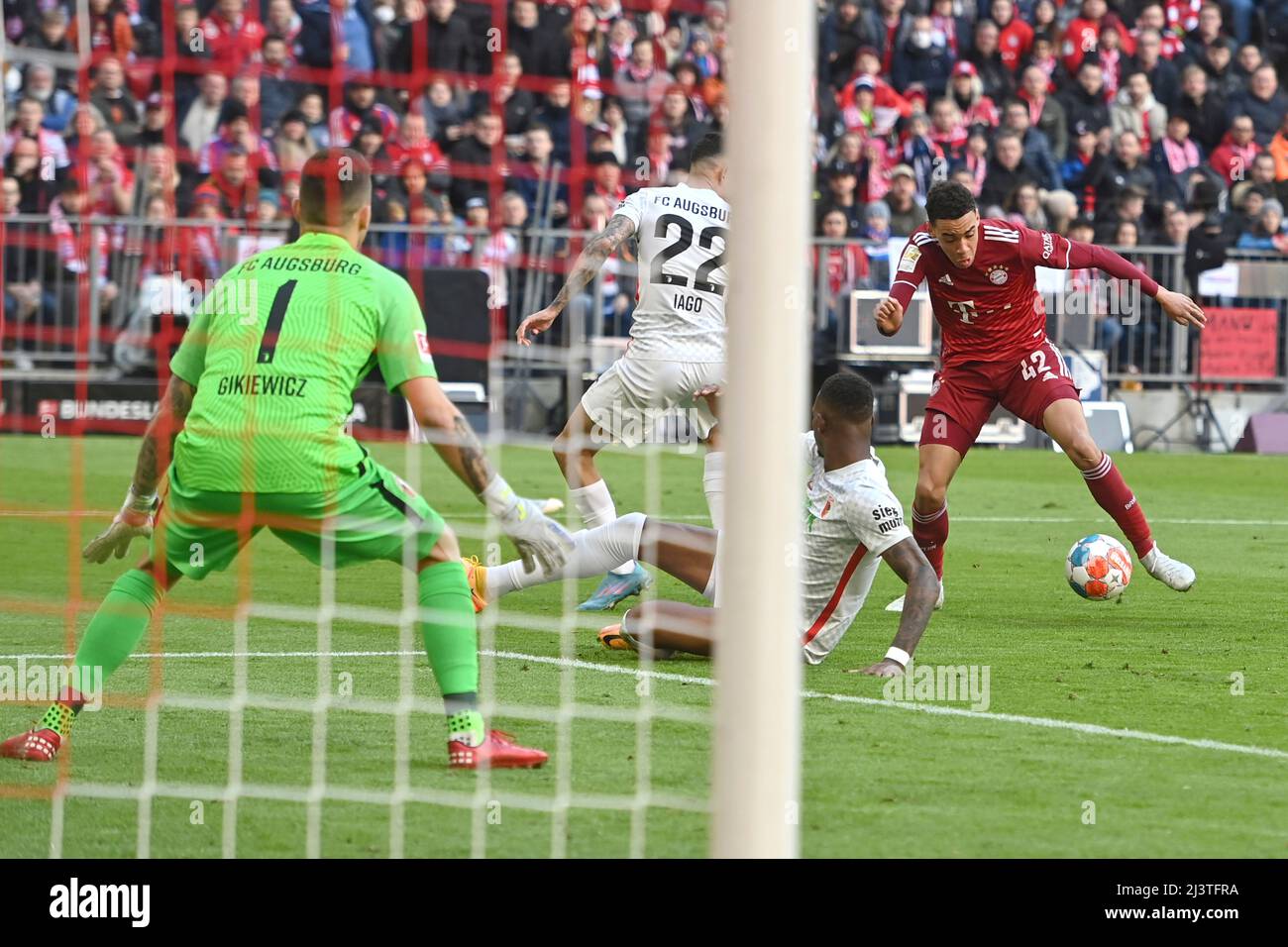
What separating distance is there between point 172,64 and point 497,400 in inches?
153

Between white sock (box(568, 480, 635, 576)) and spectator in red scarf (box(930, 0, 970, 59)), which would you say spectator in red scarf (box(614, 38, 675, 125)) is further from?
white sock (box(568, 480, 635, 576))

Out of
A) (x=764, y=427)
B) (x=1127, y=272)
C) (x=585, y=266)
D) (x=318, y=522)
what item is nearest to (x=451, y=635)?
(x=318, y=522)

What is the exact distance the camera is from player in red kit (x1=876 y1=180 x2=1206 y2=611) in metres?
8.91

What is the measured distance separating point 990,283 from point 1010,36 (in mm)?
13926

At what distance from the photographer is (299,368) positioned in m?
5.61

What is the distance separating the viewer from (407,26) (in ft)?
55.1

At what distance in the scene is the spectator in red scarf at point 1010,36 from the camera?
72.6 feet

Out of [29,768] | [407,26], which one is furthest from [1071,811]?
[407,26]

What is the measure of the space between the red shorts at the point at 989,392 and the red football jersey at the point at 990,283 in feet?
0.21

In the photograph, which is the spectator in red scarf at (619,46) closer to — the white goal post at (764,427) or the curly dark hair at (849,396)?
the curly dark hair at (849,396)

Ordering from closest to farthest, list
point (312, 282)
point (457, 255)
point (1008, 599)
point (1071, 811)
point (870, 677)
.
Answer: point (1071, 811), point (312, 282), point (870, 677), point (1008, 599), point (457, 255)

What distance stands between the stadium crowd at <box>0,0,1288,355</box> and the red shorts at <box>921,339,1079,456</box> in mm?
7003

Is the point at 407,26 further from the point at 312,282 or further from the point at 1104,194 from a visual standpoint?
the point at 312,282
